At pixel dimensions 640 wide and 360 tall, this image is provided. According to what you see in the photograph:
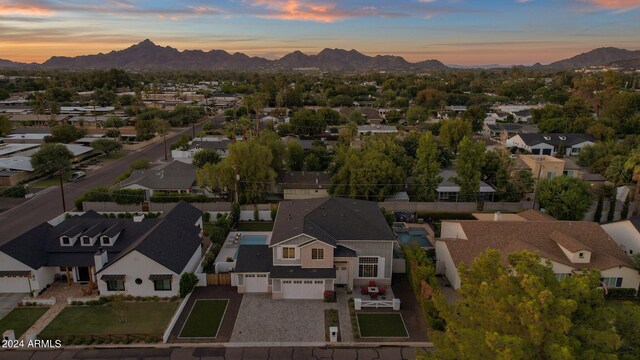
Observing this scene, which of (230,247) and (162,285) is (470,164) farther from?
(162,285)

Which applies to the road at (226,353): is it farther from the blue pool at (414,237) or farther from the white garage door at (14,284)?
the blue pool at (414,237)

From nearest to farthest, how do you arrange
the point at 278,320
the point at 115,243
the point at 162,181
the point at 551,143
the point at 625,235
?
1. the point at 278,320
2. the point at 115,243
3. the point at 625,235
4. the point at 162,181
5. the point at 551,143

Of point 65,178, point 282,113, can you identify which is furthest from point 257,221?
point 282,113

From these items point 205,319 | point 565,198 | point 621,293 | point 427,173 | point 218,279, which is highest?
point 427,173

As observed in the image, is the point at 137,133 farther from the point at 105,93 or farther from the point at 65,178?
the point at 105,93

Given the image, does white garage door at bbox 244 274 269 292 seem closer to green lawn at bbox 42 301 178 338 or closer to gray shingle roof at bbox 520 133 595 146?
green lawn at bbox 42 301 178 338

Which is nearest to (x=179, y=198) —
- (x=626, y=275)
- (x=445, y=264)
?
(x=445, y=264)

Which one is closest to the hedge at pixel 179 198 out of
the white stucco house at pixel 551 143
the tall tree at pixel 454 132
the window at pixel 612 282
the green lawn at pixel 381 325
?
the green lawn at pixel 381 325
